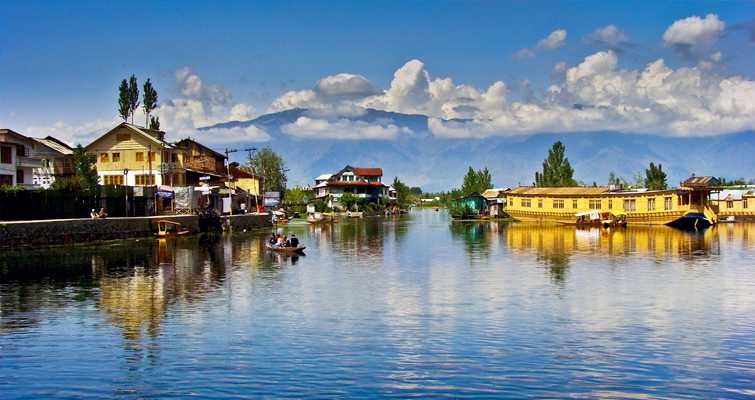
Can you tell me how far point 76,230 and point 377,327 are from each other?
138 ft

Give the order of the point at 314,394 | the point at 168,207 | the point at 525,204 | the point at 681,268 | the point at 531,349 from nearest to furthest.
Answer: the point at 314,394
the point at 531,349
the point at 681,268
the point at 168,207
the point at 525,204

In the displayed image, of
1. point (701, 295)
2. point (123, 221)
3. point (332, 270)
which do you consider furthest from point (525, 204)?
point (701, 295)

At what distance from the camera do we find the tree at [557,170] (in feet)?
467

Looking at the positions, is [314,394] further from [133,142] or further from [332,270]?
[133,142]

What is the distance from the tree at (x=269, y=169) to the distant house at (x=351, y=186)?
30.8 ft

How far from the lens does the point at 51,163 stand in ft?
263

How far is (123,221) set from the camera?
6594 cm

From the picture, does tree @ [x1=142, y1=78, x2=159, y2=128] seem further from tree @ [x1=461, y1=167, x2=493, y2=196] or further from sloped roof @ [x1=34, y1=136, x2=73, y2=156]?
tree @ [x1=461, y1=167, x2=493, y2=196]

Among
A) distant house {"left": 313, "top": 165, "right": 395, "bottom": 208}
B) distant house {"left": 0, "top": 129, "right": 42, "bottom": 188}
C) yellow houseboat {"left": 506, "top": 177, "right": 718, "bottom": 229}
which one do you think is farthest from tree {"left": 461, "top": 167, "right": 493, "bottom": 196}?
distant house {"left": 0, "top": 129, "right": 42, "bottom": 188}

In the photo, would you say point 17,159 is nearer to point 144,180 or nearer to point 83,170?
point 83,170

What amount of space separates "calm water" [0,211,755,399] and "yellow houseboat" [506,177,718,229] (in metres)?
45.5

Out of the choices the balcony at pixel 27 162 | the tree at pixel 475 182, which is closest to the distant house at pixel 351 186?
the tree at pixel 475 182

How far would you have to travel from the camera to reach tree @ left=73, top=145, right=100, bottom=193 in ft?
238

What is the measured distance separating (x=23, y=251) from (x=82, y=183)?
20.6 m
